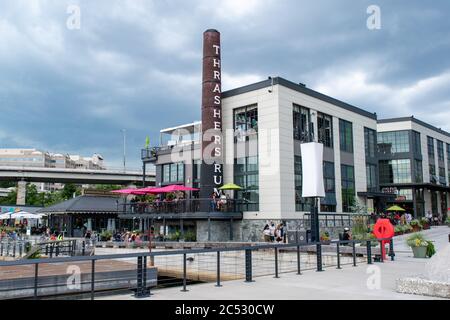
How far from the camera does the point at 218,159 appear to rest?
32469 millimetres

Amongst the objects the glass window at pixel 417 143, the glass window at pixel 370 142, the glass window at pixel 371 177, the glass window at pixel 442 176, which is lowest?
the glass window at pixel 371 177

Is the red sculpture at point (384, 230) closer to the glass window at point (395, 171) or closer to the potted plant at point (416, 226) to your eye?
the potted plant at point (416, 226)

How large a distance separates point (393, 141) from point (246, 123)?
91.8ft

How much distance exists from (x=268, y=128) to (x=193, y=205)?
24.5 feet

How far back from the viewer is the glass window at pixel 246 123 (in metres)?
32.4

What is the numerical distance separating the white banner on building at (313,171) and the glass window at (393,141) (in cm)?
4114

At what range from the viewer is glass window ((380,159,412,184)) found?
52.3 meters

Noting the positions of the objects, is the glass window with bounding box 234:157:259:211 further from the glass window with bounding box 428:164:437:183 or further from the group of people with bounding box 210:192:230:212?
the glass window with bounding box 428:164:437:183

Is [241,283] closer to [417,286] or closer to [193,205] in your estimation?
[417,286]

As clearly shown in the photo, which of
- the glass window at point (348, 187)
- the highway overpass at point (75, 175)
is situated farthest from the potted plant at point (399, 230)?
the highway overpass at point (75, 175)

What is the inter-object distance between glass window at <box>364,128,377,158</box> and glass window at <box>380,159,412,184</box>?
41.0 feet

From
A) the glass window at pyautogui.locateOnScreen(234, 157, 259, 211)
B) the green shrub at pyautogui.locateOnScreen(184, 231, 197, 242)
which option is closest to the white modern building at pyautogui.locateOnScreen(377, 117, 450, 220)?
the glass window at pyautogui.locateOnScreen(234, 157, 259, 211)

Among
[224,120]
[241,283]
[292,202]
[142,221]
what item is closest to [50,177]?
[142,221]

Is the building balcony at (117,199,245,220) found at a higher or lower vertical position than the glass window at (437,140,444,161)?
lower
